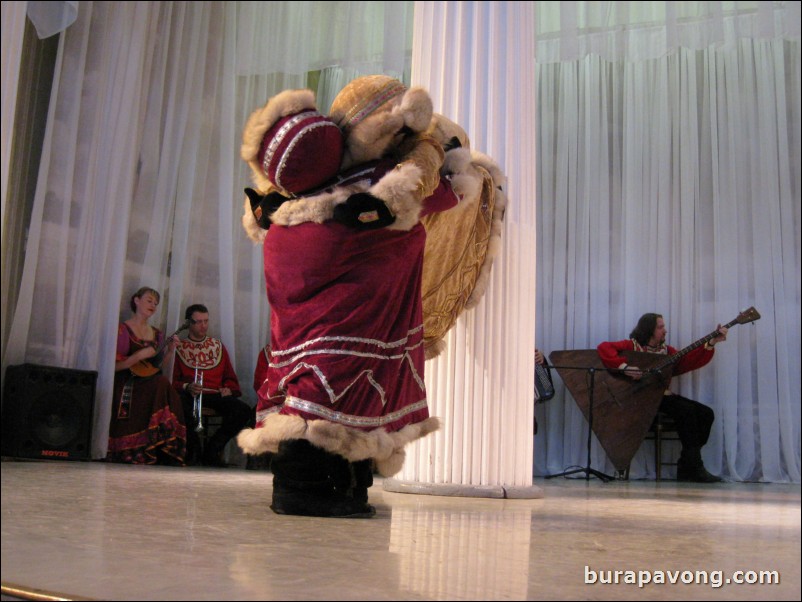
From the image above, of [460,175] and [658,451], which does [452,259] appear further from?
[658,451]

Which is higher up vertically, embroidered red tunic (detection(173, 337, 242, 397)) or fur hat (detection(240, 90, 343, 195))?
fur hat (detection(240, 90, 343, 195))

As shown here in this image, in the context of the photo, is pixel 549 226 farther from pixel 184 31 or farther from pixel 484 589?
pixel 484 589

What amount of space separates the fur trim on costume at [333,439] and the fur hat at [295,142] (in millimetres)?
534

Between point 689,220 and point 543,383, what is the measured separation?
143 centimetres

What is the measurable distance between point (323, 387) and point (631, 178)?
14.9 ft

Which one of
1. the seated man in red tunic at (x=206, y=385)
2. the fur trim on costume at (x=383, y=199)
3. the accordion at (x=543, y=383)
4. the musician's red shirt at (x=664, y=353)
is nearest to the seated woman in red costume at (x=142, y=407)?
the seated man in red tunic at (x=206, y=385)

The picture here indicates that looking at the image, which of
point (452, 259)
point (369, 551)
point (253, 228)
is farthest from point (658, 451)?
point (369, 551)

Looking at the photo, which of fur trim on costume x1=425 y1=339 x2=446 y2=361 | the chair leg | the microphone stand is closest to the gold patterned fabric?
fur trim on costume x1=425 y1=339 x2=446 y2=361

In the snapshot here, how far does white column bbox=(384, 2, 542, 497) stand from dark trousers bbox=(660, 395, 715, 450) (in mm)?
2935

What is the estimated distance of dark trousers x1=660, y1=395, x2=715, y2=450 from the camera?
5.59 meters

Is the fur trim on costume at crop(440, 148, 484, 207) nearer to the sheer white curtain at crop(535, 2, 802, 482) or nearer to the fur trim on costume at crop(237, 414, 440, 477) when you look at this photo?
the fur trim on costume at crop(237, 414, 440, 477)

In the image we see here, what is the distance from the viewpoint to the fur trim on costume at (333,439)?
6.25 ft

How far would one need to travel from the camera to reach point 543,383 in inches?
223

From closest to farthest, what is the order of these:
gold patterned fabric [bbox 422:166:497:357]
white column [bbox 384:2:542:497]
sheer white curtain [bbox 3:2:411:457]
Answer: gold patterned fabric [bbox 422:166:497:357] → white column [bbox 384:2:542:497] → sheer white curtain [bbox 3:2:411:457]
